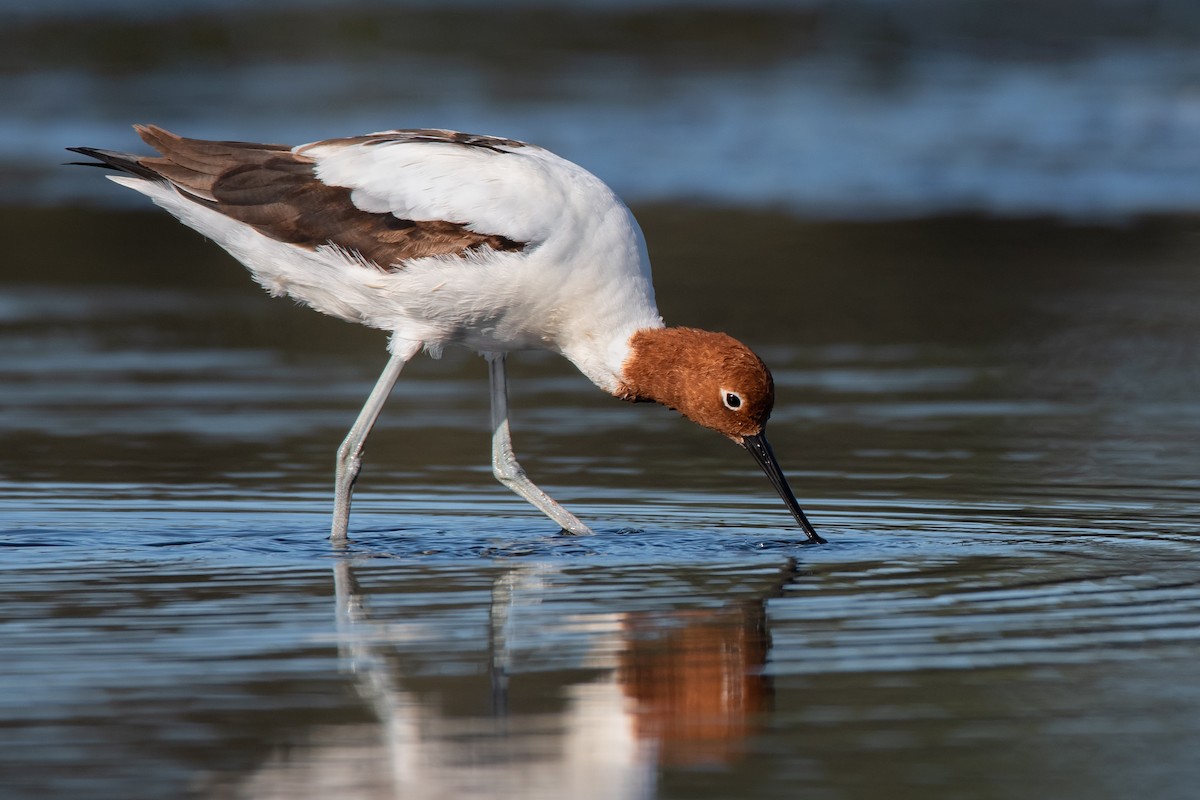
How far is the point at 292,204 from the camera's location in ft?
28.0

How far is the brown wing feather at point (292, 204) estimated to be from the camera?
831cm

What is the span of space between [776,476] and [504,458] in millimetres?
1240

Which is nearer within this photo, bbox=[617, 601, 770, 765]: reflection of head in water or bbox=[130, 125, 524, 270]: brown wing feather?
bbox=[617, 601, 770, 765]: reflection of head in water

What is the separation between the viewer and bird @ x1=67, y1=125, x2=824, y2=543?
27.0 feet

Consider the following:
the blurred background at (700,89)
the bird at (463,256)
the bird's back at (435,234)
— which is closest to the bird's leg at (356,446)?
the bird at (463,256)

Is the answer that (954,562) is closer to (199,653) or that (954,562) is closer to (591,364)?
(591,364)

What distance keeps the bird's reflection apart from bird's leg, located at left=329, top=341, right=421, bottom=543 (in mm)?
1241

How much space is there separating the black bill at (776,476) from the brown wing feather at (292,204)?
4.05ft

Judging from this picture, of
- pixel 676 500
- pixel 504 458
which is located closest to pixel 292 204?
pixel 504 458

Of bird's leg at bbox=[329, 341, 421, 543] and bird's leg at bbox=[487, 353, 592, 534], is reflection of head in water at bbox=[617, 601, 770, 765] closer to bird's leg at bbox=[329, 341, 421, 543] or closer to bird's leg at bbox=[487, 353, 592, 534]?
bird's leg at bbox=[487, 353, 592, 534]

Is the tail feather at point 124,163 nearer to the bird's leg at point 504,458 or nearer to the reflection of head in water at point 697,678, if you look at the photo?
the bird's leg at point 504,458

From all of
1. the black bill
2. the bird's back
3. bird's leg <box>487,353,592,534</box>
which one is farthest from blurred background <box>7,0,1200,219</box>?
the bird's back

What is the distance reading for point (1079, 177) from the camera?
19562mm

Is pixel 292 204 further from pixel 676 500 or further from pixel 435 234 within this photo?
pixel 676 500
